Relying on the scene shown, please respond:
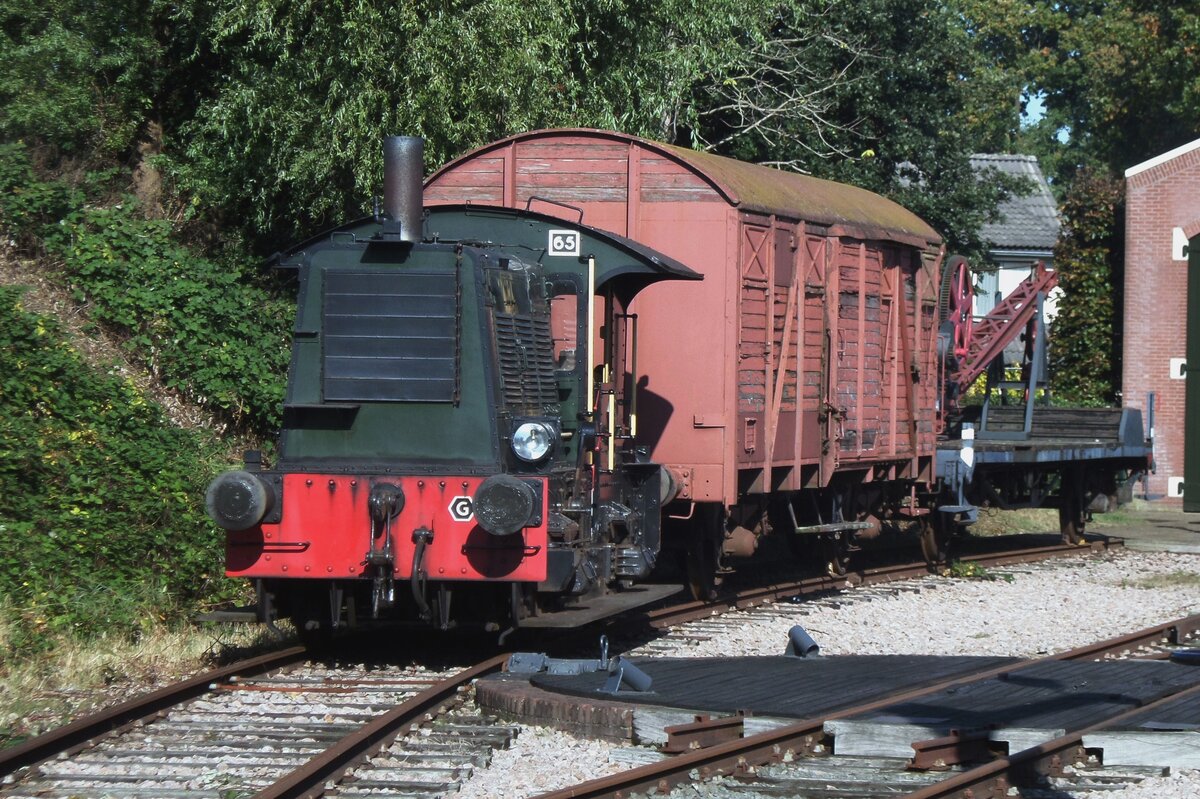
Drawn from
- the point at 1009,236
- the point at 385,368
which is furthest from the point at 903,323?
the point at 1009,236

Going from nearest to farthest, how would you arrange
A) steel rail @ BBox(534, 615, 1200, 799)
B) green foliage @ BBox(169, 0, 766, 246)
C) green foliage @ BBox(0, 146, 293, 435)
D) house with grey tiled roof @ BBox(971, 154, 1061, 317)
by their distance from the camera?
steel rail @ BBox(534, 615, 1200, 799) → green foliage @ BBox(0, 146, 293, 435) → green foliage @ BBox(169, 0, 766, 246) → house with grey tiled roof @ BBox(971, 154, 1061, 317)

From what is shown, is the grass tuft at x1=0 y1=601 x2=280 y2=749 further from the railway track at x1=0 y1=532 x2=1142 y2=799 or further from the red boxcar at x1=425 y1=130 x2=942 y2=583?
the red boxcar at x1=425 y1=130 x2=942 y2=583

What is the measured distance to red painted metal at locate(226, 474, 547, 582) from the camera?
8.90 meters

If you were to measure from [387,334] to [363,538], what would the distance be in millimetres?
1319

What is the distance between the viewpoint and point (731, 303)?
1189 cm

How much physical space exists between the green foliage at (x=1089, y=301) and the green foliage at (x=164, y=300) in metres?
18.8

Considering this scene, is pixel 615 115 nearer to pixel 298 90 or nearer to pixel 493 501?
pixel 298 90

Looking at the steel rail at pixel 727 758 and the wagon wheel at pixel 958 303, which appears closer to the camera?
the steel rail at pixel 727 758

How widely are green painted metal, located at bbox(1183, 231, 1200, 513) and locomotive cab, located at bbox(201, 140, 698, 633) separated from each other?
19744mm

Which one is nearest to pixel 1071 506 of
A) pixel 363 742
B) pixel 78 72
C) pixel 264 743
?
pixel 78 72

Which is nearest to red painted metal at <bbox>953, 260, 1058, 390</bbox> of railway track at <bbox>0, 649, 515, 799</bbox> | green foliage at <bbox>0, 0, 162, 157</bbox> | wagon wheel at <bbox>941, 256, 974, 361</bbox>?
wagon wheel at <bbox>941, 256, 974, 361</bbox>

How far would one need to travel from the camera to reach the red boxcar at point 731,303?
11.9m

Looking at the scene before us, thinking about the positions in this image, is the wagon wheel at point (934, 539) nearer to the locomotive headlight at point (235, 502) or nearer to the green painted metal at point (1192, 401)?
the locomotive headlight at point (235, 502)

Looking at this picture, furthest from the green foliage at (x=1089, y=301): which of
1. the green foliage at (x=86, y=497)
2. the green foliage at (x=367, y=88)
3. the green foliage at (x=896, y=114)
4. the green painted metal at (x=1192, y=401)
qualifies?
the green foliage at (x=86, y=497)
